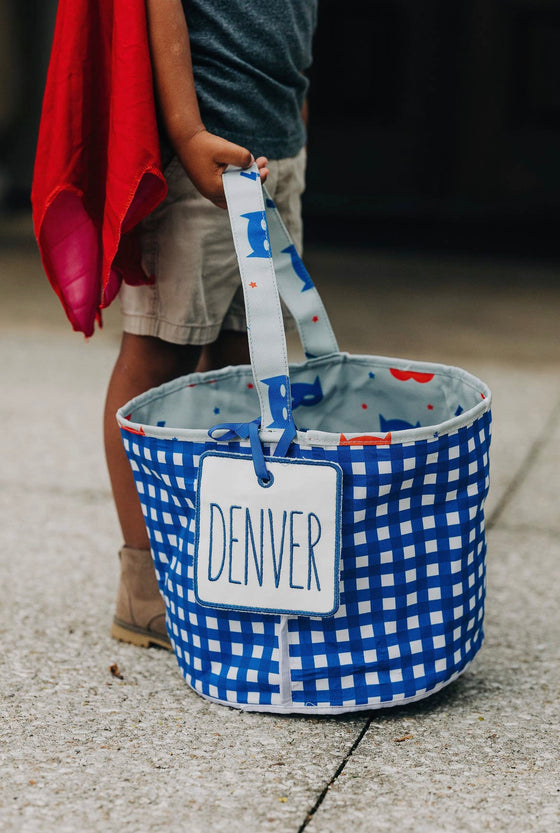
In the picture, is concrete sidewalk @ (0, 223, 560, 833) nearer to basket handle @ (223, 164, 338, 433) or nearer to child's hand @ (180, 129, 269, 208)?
basket handle @ (223, 164, 338, 433)

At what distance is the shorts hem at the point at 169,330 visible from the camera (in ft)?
6.31

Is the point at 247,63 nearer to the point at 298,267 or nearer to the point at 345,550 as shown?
the point at 298,267

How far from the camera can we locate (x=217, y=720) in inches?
68.5

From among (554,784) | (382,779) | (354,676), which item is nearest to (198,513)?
(354,676)

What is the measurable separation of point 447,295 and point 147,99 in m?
4.17

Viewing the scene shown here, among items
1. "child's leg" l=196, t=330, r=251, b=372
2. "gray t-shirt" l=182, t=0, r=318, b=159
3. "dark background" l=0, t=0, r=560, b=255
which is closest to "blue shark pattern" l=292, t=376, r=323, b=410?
"child's leg" l=196, t=330, r=251, b=372

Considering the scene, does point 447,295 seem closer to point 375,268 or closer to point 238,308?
point 375,268

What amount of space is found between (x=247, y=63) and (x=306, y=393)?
60 cm

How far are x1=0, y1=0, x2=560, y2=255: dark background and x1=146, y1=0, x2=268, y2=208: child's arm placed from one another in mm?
5603

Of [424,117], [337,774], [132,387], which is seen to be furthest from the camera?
[424,117]

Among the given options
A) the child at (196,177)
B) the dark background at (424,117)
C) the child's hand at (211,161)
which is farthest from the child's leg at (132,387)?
the dark background at (424,117)

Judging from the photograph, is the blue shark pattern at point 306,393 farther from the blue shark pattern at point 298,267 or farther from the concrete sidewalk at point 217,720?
the concrete sidewalk at point 217,720

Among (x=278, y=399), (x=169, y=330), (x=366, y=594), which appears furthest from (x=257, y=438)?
(x=169, y=330)

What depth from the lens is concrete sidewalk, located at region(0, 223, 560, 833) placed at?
1.49 meters
